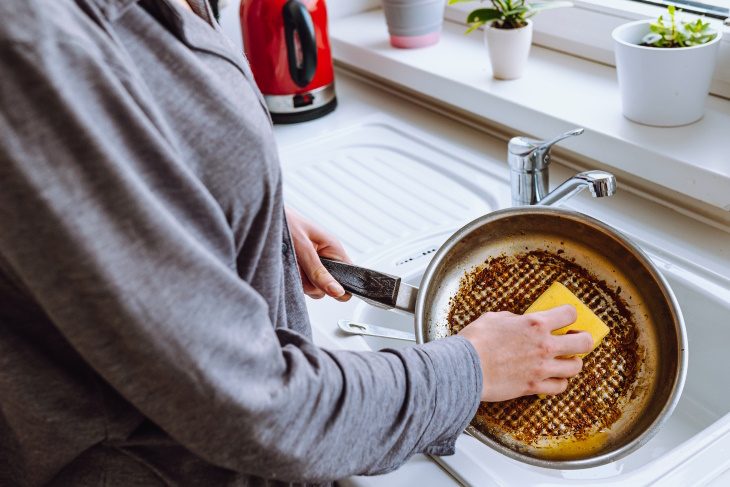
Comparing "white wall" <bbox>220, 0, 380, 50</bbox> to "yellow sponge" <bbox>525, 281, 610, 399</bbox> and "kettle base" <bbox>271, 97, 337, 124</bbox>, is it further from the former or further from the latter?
"yellow sponge" <bbox>525, 281, 610, 399</bbox>

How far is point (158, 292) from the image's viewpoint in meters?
0.46

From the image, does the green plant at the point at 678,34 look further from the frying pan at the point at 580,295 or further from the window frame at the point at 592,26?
the frying pan at the point at 580,295

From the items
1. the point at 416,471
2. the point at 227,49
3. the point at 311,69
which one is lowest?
the point at 416,471

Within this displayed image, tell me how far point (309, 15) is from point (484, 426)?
3.08 ft

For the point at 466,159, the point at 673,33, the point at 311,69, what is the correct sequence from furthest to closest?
the point at 311,69 < the point at 466,159 < the point at 673,33

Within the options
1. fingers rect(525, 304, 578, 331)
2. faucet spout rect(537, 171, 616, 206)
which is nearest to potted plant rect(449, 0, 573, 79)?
faucet spout rect(537, 171, 616, 206)

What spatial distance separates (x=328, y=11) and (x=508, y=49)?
631 millimetres

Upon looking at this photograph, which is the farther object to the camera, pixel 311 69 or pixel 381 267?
pixel 311 69

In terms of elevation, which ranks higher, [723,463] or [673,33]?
[673,33]

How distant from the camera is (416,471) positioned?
759 mm

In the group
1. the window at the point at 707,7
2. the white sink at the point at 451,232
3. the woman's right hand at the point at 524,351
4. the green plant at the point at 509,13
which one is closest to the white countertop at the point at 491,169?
the white sink at the point at 451,232

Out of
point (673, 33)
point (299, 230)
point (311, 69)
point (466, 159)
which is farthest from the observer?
point (311, 69)

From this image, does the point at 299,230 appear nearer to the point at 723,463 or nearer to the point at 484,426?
the point at 484,426

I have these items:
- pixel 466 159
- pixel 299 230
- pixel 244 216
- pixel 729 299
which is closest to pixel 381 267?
pixel 299 230
